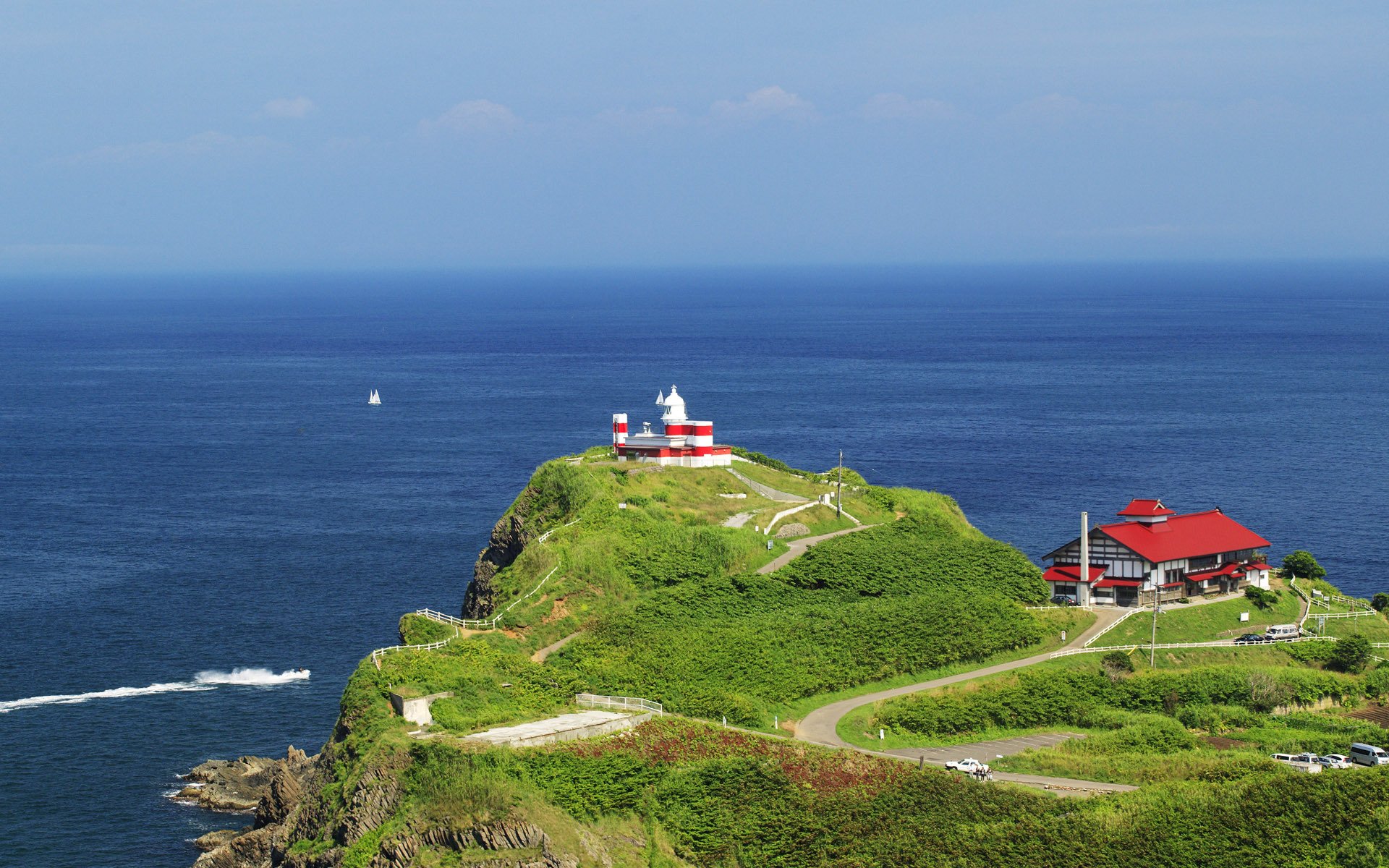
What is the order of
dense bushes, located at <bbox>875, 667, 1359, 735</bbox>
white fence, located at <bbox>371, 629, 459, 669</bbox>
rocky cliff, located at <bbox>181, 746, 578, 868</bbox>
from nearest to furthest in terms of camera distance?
rocky cliff, located at <bbox>181, 746, 578, 868</bbox>
dense bushes, located at <bbox>875, 667, 1359, 735</bbox>
white fence, located at <bbox>371, 629, 459, 669</bbox>

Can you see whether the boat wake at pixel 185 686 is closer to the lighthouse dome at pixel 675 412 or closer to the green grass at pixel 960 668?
the lighthouse dome at pixel 675 412

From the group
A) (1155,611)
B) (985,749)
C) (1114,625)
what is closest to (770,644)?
(985,749)

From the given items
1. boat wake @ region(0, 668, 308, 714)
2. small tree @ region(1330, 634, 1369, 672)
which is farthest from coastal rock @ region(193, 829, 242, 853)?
small tree @ region(1330, 634, 1369, 672)

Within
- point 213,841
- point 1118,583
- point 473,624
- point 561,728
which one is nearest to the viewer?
point 561,728

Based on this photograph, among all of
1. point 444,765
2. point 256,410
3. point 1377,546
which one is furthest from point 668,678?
point 256,410

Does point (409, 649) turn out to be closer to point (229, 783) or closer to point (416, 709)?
point (416, 709)

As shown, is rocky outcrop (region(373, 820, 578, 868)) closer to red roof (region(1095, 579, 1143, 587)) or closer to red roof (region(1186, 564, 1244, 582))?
red roof (region(1095, 579, 1143, 587))

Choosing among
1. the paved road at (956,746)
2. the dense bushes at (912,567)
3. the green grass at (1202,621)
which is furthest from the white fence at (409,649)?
the green grass at (1202,621)
